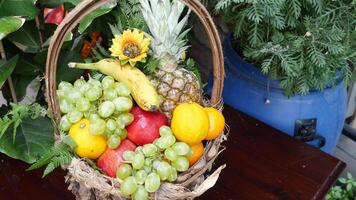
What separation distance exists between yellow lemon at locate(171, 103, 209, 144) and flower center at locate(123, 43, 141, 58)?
0.15 metres

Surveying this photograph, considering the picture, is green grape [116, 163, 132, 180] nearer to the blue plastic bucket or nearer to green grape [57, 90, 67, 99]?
green grape [57, 90, 67, 99]

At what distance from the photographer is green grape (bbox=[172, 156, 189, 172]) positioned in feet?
2.55

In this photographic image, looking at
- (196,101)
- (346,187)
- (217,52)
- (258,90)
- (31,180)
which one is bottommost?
(346,187)

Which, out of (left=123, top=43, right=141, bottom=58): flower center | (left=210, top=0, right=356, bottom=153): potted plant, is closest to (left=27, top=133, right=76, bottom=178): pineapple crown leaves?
(left=123, top=43, right=141, bottom=58): flower center

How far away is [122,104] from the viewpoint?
0.80m

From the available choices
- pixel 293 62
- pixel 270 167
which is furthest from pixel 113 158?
pixel 293 62

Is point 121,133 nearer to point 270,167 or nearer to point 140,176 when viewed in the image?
point 140,176

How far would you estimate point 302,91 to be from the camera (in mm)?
1213

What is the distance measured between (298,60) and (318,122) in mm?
289

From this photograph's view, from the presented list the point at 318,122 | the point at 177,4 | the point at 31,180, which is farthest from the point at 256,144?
the point at 31,180

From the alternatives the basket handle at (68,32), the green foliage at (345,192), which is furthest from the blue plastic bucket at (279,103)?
the basket handle at (68,32)

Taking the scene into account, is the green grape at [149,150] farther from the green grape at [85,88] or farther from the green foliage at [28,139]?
the green foliage at [28,139]

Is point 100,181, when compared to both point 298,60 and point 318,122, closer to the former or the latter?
point 298,60

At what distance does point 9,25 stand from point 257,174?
2.24ft
